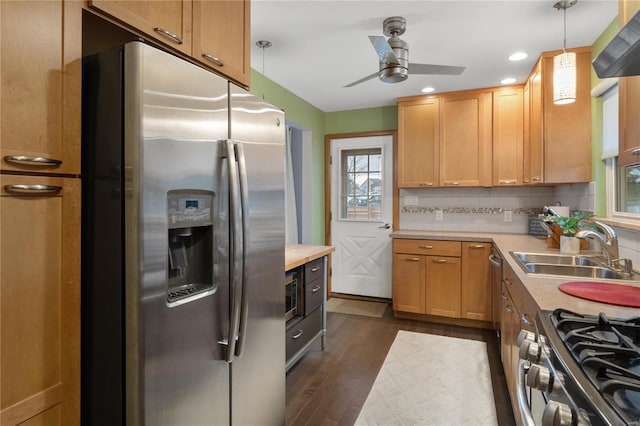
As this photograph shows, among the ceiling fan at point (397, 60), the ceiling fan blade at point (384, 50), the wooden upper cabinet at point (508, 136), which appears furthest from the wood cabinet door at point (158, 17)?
the wooden upper cabinet at point (508, 136)

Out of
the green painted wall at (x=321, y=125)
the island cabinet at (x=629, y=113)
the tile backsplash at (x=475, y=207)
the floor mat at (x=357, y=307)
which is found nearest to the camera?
the island cabinet at (x=629, y=113)

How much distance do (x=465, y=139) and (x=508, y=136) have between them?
1.36ft

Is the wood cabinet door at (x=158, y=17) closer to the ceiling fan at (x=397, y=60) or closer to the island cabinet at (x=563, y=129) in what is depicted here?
the ceiling fan at (x=397, y=60)

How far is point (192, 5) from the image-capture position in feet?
4.58

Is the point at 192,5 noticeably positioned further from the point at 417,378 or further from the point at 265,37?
the point at 417,378

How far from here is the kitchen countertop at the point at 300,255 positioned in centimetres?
238

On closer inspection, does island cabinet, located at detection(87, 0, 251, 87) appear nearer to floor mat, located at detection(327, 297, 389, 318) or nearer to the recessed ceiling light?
the recessed ceiling light

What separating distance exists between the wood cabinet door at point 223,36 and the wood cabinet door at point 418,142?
260 cm

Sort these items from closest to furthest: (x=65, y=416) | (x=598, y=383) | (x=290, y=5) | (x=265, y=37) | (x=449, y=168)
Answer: (x=598, y=383), (x=65, y=416), (x=290, y=5), (x=265, y=37), (x=449, y=168)

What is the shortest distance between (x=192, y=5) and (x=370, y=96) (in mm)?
2857

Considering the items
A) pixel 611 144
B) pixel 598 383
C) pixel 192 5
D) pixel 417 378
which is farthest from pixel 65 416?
pixel 611 144

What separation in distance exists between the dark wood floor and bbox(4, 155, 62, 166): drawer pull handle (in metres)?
1.83

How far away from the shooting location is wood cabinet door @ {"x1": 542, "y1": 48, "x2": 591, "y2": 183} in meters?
2.79

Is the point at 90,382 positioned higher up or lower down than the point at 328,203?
lower down
